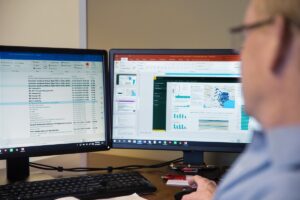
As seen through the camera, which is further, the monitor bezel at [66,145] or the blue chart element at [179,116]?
the blue chart element at [179,116]

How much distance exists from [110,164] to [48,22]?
666 millimetres

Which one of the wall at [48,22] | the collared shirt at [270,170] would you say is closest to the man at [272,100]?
the collared shirt at [270,170]

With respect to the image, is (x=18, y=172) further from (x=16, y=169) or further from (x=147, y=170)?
(x=147, y=170)

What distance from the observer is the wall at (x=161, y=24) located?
1.66 m

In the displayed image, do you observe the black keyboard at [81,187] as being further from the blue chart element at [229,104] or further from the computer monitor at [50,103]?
the blue chart element at [229,104]

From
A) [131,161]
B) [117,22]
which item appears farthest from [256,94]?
[117,22]

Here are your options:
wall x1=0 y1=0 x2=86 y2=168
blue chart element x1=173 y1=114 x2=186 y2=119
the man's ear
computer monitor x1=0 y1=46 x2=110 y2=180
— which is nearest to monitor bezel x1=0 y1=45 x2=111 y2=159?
computer monitor x1=0 y1=46 x2=110 y2=180

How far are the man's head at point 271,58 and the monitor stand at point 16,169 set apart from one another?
0.97 metres

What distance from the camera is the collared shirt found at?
1.91 feet

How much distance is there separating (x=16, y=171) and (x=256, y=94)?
40.1 inches

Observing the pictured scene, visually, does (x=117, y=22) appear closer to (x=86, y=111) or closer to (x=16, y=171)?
(x=86, y=111)

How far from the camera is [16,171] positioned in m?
1.45

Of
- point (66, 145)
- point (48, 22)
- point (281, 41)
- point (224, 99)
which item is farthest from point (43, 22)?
point (281, 41)

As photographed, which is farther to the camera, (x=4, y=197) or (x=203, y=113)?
(x=203, y=113)
